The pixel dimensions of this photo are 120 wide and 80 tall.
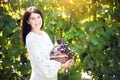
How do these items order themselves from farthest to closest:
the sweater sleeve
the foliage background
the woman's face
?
the foliage background, the woman's face, the sweater sleeve

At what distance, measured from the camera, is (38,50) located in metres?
3.65

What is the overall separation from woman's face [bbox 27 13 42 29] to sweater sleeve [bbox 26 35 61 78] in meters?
0.20

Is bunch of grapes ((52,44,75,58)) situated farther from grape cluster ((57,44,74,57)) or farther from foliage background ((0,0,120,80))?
foliage background ((0,0,120,80))

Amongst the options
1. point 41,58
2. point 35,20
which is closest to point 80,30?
point 35,20

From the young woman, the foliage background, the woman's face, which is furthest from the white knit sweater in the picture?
the foliage background

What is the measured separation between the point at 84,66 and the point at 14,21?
130 centimetres

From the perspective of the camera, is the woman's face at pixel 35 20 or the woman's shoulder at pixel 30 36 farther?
the woman's face at pixel 35 20

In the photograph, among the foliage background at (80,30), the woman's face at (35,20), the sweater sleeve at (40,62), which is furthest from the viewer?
the foliage background at (80,30)

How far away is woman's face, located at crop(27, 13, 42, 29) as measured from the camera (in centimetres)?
386

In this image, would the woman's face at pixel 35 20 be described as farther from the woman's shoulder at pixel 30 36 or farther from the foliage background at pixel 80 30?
the foliage background at pixel 80 30

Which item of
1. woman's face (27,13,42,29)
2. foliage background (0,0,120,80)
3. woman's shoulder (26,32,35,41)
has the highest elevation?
woman's face (27,13,42,29)

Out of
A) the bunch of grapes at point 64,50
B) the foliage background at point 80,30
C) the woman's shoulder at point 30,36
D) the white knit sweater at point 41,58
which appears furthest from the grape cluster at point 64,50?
the foliage background at point 80,30

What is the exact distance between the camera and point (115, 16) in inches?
220

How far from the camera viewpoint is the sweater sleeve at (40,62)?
3641 millimetres
